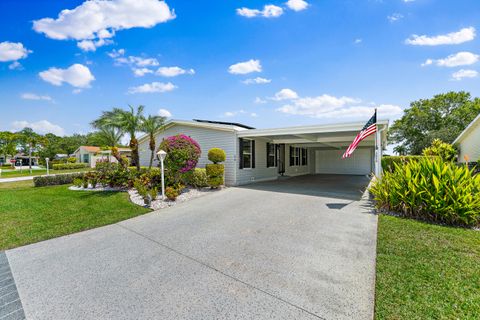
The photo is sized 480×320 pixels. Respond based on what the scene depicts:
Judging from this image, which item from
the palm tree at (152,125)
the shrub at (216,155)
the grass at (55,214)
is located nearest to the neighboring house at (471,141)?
the shrub at (216,155)

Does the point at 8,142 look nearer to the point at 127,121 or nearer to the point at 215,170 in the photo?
the point at 127,121

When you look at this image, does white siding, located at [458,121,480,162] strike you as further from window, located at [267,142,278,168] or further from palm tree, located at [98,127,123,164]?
palm tree, located at [98,127,123,164]

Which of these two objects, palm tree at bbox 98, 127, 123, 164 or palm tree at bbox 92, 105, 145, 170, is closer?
palm tree at bbox 92, 105, 145, 170

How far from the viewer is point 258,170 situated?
12664 millimetres

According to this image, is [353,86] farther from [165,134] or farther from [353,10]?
[165,134]

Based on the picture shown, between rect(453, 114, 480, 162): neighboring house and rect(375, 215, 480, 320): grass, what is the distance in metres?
9.68

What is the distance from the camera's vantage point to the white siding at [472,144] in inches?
443

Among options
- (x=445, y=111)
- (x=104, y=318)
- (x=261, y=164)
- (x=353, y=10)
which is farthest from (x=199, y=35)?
(x=445, y=111)

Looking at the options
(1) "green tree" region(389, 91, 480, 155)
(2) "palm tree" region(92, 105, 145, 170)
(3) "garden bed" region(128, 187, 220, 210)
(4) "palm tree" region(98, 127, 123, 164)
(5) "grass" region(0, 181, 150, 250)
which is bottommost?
(5) "grass" region(0, 181, 150, 250)

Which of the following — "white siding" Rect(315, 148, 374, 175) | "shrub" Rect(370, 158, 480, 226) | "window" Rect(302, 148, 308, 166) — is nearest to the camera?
"shrub" Rect(370, 158, 480, 226)

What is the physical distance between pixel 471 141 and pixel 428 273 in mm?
14598

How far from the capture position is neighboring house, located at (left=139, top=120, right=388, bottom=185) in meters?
9.84

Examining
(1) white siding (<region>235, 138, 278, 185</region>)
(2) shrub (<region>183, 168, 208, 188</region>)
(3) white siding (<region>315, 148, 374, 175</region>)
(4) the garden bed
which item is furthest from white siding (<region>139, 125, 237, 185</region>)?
(3) white siding (<region>315, 148, 374, 175</region>)

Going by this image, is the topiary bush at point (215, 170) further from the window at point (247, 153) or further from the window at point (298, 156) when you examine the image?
the window at point (298, 156)
